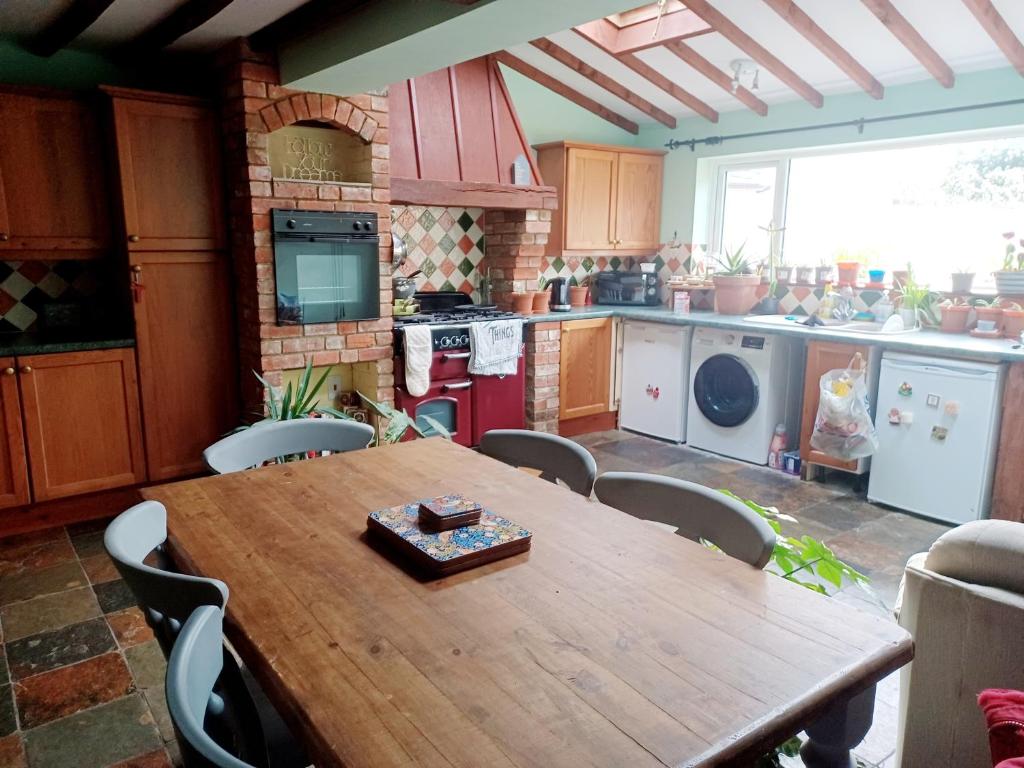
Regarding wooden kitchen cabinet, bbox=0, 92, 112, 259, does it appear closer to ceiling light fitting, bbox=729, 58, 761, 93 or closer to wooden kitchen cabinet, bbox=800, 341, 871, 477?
ceiling light fitting, bbox=729, 58, 761, 93

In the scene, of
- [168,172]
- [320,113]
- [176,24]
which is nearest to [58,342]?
[168,172]

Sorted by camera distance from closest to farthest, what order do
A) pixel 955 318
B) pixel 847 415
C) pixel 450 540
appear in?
pixel 450 540 < pixel 847 415 < pixel 955 318

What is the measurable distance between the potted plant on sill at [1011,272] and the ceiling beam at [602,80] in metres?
2.46

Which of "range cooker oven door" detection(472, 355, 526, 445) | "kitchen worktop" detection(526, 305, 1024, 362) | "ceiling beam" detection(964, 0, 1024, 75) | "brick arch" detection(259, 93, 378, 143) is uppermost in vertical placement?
"ceiling beam" detection(964, 0, 1024, 75)

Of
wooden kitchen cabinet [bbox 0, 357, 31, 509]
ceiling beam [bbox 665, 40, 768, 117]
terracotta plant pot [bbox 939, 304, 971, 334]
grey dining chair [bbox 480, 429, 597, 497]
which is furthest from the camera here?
ceiling beam [bbox 665, 40, 768, 117]

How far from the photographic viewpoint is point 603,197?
5.17 m

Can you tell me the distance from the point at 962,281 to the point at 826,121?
132 cm

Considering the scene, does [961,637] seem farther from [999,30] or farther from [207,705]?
[999,30]

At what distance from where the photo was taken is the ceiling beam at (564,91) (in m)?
4.82

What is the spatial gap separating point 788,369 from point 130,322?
3.70m

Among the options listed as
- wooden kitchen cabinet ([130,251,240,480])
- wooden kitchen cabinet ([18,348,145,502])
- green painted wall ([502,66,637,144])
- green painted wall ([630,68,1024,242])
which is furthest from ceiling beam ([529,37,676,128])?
wooden kitchen cabinet ([18,348,145,502])

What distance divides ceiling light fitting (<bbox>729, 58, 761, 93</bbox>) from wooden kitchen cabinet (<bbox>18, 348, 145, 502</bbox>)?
376 cm

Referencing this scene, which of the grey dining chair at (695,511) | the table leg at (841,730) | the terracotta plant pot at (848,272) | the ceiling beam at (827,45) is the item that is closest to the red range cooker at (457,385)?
the terracotta plant pot at (848,272)

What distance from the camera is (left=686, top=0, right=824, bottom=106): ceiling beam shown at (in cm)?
369
